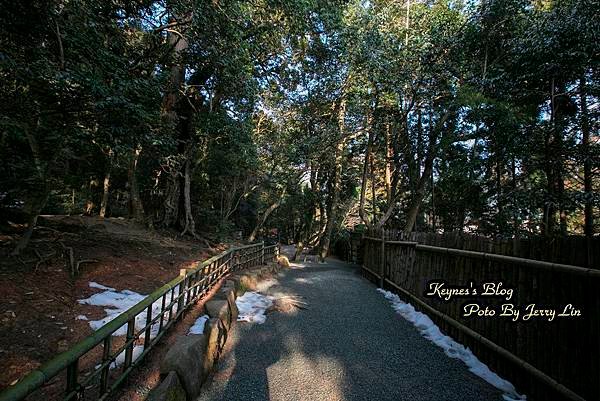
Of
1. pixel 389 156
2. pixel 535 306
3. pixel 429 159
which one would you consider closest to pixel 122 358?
pixel 535 306

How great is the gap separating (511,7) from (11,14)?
10.3 metres

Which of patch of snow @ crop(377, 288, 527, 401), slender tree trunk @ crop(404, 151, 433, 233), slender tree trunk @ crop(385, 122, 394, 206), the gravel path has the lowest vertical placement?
the gravel path

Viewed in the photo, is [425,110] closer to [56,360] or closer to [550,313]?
[550,313]

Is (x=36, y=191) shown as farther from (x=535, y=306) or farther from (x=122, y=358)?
(x=535, y=306)

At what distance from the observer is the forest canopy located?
392cm

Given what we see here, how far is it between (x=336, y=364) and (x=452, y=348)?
1.52 meters

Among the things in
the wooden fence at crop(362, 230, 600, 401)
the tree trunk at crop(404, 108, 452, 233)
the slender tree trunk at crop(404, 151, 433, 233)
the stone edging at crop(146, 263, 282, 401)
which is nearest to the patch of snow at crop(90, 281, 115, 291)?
the stone edging at crop(146, 263, 282, 401)

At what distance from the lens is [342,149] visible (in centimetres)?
1373

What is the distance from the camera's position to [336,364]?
335 centimetres

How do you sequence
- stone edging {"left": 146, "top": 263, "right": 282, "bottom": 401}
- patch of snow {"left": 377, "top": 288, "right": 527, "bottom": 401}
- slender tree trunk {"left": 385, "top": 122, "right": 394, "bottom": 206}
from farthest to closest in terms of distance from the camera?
slender tree trunk {"left": 385, "top": 122, "right": 394, "bottom": 206} → patch of snow {"left": 377, "top": 288, "right": 527, "bottom": 401} → stone edging {"left": 146, "top": 263, "right": 282, "bottom": 401}

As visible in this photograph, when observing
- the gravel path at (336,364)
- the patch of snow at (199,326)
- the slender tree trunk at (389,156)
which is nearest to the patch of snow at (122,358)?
the patch of snow at (199,326)

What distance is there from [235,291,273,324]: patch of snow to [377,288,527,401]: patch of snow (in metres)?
2.26

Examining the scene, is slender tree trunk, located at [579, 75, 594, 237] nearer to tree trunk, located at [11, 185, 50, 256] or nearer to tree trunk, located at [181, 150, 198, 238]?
tree trunk, located at [11, 185, 50, 256]

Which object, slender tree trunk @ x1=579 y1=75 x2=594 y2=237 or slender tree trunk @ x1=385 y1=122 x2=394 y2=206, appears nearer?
slender tree trunk @ x1=579 y1=75 x2=594 y2=237
